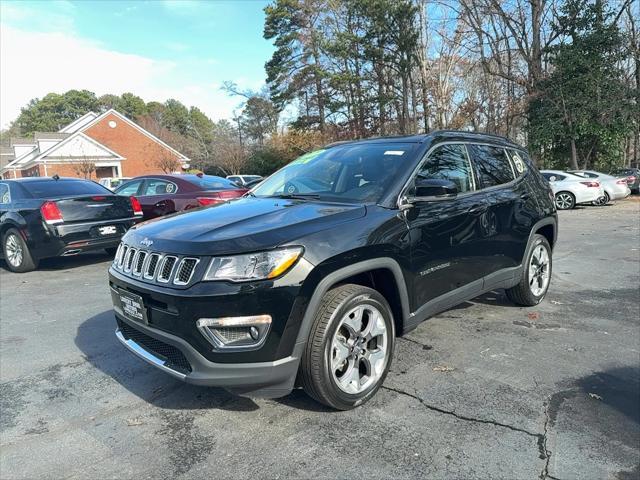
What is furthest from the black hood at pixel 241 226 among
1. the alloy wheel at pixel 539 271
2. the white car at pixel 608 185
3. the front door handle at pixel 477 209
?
the white car at pixel 608 185

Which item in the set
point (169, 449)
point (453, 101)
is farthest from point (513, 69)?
point (169, 449)

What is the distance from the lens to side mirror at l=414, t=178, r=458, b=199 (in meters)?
3.37

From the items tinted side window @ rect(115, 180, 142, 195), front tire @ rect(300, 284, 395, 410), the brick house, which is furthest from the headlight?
the brick house

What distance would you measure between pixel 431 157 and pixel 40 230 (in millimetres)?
6495

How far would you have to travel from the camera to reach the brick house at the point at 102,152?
39.7 m

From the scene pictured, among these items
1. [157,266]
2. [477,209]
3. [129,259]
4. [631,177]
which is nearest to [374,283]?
[477,209]

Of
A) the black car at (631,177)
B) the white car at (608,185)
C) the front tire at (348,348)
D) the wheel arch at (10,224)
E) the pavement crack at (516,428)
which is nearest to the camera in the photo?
the pavement crack at (516,428)

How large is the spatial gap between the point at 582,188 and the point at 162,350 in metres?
18.6

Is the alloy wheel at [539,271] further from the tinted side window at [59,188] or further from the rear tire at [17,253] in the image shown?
the rear tire at [17,253]

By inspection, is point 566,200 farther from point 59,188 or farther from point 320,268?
point 320,268

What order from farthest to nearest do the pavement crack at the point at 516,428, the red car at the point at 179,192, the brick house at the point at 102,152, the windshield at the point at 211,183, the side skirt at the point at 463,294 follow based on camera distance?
the brick house at the point at 102,152
the windshield at the point at 211,183
the red car at the point at 179,192
the side skirt at the point at 463,294
the pavement crack at the point at 516,428

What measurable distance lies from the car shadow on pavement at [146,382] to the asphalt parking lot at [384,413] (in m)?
0.01

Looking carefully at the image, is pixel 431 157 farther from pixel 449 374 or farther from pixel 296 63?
pixel 296 63

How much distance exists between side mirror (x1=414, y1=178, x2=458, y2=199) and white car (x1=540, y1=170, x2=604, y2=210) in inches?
646
